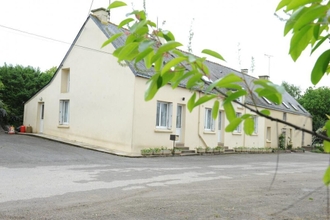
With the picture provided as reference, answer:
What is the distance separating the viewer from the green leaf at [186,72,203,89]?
1062 mm

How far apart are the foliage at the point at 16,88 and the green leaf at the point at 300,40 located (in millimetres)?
26205

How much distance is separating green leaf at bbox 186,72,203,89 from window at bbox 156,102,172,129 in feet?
61.3

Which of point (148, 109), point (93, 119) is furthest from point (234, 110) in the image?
point (93, 119)

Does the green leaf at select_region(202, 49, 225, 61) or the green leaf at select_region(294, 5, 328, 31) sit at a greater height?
the green leaf at select_region(294, 5, 328, 31)

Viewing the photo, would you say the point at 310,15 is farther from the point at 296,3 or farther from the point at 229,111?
the point at 229,111

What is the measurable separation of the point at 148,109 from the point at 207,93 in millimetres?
17798

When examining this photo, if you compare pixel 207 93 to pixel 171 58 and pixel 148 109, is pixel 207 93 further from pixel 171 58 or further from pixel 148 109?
pixel 148 109

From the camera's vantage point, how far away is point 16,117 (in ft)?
83.3

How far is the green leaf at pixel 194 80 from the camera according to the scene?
1.06 meters

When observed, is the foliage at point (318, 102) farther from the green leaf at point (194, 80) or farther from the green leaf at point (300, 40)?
the green leaf at point (194, 80)

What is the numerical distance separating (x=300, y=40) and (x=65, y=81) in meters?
22.5

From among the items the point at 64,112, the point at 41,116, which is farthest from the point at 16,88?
the point at 64,112

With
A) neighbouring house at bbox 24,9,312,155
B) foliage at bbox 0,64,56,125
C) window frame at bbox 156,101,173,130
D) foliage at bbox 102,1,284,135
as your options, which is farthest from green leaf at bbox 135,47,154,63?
foliage at bbox 0,64,56,125

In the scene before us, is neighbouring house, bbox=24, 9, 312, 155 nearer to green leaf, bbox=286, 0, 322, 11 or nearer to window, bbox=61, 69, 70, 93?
window, bbox=61, 69, 70, 93
